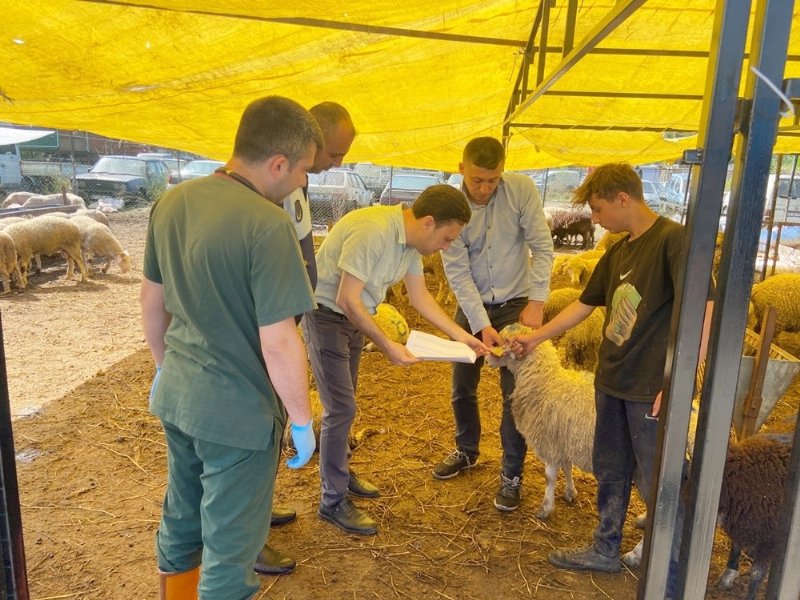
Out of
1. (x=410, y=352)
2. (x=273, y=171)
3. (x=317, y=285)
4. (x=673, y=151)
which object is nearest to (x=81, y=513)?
(x=317, y=285)

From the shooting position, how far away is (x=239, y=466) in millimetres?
2070

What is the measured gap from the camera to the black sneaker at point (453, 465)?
4379 mm

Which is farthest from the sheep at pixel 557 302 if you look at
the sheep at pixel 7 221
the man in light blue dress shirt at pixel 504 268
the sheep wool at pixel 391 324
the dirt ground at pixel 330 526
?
the sheep at pixel 7 221

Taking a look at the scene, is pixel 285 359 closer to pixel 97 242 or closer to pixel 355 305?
pixel 355 305

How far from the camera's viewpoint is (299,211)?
3.24 m

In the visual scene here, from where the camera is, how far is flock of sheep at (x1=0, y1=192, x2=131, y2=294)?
11.2 m

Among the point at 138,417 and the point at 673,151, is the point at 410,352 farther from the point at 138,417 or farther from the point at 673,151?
the point at 673,151

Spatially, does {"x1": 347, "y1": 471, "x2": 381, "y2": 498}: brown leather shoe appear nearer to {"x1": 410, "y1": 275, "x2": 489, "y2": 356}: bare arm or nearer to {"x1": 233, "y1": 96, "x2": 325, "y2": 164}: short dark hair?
{"x1": 410, "y1": 275, "x2": 489, "y2": 356}: bare arm

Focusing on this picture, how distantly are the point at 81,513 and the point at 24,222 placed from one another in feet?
35.9

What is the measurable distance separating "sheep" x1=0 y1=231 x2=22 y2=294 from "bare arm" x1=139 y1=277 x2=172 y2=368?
11.0 metres

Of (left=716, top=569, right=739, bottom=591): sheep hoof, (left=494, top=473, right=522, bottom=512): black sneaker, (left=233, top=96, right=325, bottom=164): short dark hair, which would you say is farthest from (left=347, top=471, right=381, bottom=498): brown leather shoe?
(left=233, top=96, right=325, bottom=164): short dark hair

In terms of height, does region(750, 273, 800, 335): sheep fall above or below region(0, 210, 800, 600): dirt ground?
above

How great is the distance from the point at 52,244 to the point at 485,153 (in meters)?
11.9

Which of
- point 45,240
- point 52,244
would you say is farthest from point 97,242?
point 45,240
